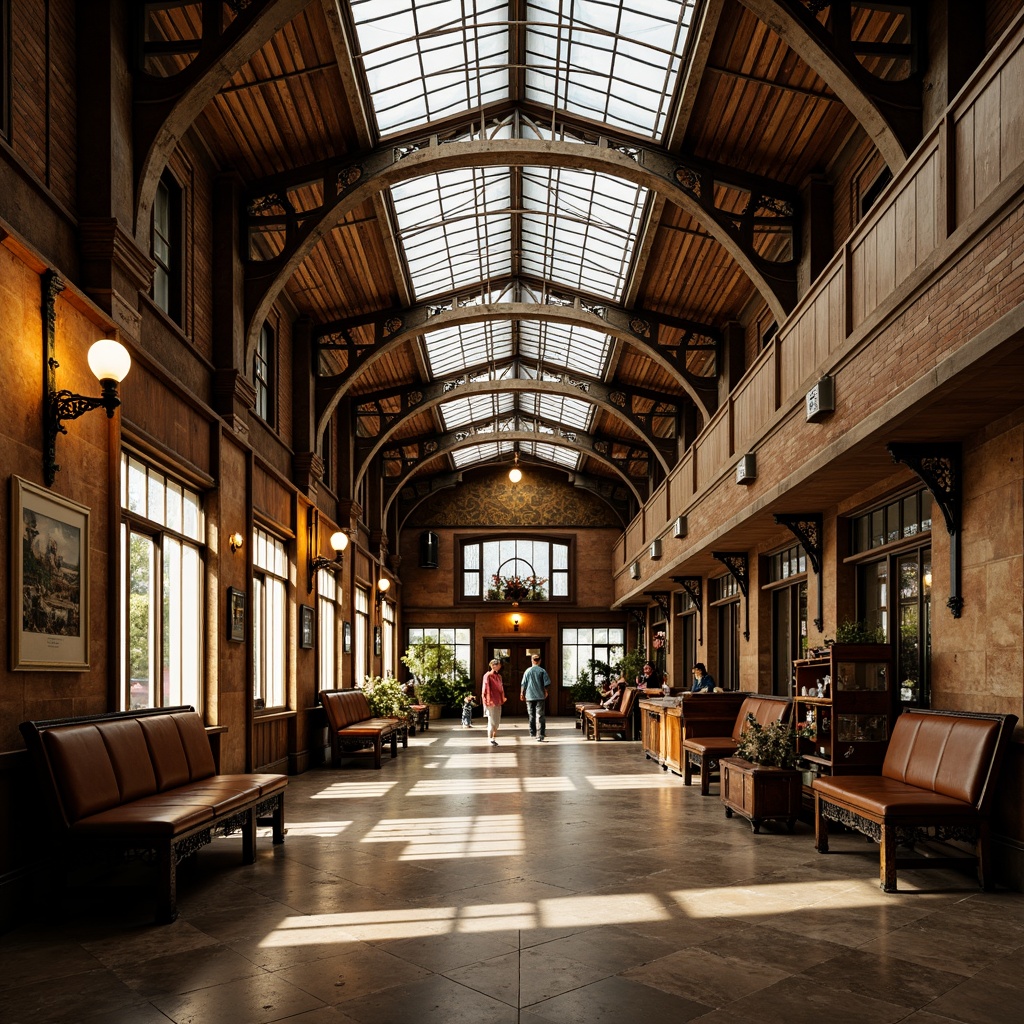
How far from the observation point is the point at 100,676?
6.17 meters

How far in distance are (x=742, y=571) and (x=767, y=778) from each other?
5377mm

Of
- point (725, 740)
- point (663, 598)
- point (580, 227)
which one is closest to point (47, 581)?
point (725, 740)

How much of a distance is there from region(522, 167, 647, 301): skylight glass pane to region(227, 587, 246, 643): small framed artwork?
624 cm

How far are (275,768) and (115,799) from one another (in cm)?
629

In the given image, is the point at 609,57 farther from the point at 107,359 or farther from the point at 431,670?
the point at 431,670

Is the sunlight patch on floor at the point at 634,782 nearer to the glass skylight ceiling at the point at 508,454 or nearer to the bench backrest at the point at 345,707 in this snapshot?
the bench backrest at the point at 345,707

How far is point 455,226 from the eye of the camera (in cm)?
1399

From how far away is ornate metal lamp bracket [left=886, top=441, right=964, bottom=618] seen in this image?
658 cm

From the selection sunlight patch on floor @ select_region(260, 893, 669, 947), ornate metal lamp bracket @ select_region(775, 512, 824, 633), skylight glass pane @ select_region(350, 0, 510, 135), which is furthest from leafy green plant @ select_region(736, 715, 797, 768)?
skylight glass pane @ select_region(350, 0, 510, 135)

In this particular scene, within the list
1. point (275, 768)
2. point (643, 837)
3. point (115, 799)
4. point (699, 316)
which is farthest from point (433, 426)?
point (115, 799)

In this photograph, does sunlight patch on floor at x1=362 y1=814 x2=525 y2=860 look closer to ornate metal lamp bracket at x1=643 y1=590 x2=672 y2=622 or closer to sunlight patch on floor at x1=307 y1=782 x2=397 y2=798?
sunlight patch on floor at x1=307 y1=782 x2=397 y2=798

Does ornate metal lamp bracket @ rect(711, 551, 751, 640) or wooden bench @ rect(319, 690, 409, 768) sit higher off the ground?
ornate metal lamp bracket @ rect(711, 551, 751, 640)

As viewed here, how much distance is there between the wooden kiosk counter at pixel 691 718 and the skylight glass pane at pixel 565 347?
769 centimetres

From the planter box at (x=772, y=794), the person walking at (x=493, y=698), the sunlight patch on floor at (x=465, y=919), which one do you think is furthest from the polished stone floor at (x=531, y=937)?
the person walking at (x=493, y=698)
